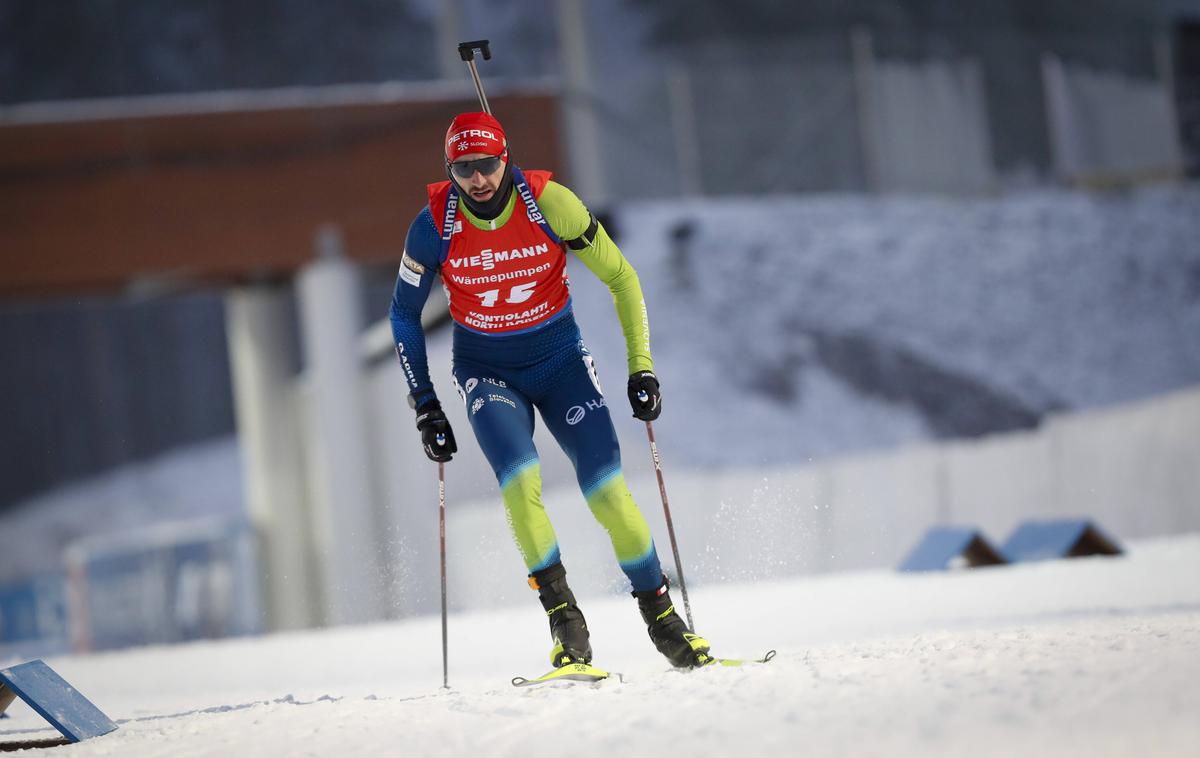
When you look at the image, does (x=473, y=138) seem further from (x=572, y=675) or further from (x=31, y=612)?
(x=31, y=612)

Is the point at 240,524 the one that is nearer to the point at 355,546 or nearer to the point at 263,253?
the point at 355,546

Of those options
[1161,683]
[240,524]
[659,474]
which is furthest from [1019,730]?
[240,524]

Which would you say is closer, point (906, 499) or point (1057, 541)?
point (1057, 541)

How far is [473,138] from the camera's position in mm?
5586

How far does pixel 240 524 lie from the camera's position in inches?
812

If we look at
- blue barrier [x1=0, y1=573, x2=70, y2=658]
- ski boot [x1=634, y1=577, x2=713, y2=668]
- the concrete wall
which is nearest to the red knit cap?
ski boot [x1=634, y1=577, x2=713, y2=668]

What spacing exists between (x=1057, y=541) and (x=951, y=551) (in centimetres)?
93

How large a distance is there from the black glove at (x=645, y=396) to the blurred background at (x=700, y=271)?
29.4 ft

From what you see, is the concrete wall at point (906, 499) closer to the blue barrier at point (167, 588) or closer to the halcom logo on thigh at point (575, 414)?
the blue barrier at point (167, 588)

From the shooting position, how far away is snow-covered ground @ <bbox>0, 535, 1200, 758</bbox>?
3691mm

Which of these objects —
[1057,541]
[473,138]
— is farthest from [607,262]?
[1057,541]

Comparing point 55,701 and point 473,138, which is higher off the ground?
point 473,138

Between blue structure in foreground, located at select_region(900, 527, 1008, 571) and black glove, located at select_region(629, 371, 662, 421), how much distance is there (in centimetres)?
586

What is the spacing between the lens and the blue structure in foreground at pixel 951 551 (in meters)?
11.1
